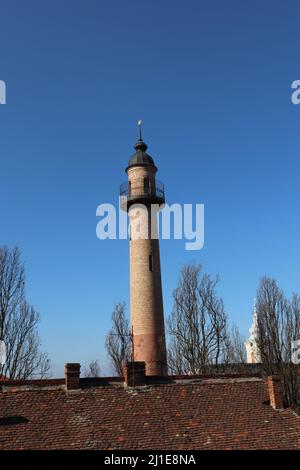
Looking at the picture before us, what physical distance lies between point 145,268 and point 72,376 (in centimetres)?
1206

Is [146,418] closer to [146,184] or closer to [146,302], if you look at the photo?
[146,302]

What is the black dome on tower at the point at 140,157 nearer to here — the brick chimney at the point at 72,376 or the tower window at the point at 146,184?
the tower window at the point at 146,184

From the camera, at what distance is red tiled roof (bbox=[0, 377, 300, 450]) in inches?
513

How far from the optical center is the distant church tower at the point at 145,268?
2598 centimetres

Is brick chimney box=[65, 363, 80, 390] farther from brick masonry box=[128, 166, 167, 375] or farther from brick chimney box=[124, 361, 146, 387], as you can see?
brick masonry box=[128, 166, 167, 375]

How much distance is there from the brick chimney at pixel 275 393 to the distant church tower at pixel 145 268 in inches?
425

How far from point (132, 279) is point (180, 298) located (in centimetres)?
818

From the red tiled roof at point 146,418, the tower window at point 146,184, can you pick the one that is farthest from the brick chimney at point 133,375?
the tower window at point 146,184

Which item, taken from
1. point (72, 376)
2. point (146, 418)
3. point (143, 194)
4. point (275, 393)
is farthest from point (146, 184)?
point (146, 418)

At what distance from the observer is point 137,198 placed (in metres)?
28.6

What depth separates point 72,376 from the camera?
610 inches

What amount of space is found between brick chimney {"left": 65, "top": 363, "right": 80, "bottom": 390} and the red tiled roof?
0.20m

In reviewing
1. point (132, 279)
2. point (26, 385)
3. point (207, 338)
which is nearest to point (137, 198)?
point (132, 279)
